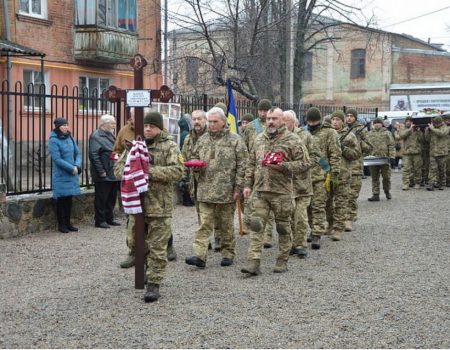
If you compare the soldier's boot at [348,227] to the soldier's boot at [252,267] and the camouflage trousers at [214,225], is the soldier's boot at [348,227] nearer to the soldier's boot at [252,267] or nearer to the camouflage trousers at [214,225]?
the camouflage trousers at [214,225]

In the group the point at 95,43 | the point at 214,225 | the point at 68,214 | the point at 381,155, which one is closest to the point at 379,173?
the point at 381,155

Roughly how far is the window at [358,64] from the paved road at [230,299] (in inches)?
1400

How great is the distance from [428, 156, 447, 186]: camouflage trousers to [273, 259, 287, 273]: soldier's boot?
11.2 m

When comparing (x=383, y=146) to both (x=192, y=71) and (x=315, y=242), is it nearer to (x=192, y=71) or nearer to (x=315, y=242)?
(x=315, y=242)

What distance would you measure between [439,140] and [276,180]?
1129cm

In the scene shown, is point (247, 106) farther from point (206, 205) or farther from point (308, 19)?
point (308, 19)

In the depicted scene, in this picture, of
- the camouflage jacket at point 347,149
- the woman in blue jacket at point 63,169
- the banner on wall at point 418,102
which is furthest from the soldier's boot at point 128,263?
the banner on wall at point 418,102

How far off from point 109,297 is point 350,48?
132 ft

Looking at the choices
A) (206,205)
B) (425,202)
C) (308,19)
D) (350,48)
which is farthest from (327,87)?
(206,205)

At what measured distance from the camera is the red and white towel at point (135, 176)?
6.24 metres

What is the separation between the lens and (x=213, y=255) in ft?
28.8

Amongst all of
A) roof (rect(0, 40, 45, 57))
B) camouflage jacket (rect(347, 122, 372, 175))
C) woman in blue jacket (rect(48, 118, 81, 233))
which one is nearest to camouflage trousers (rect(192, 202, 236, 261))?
woman in blue jacket (rect(48, 118, 81, 233))

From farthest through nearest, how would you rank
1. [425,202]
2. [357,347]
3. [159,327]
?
[425,202], [159,327], [357,347]

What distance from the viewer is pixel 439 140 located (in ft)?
58.2
